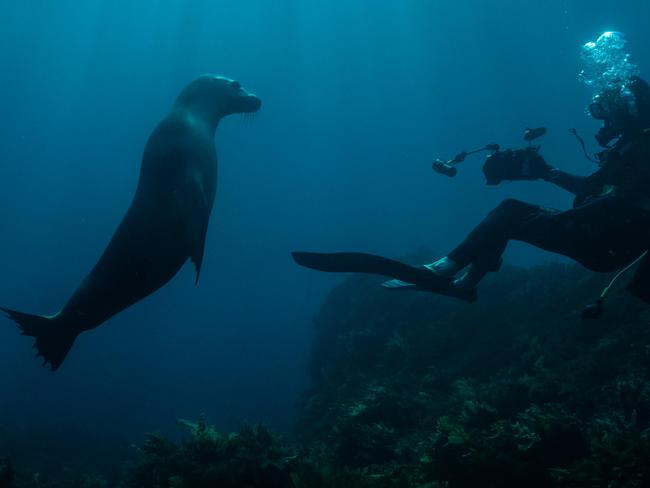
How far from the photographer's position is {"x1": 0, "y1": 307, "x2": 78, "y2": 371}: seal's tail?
454 cm

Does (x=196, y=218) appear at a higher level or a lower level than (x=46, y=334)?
higher

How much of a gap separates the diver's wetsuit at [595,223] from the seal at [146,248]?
2643mm

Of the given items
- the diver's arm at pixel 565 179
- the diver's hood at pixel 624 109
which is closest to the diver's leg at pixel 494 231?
the diver's arm at pixel 565 179

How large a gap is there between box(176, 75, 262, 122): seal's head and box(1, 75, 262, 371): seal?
3.49 ft

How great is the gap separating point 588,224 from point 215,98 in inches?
183

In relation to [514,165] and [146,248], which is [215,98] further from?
[514,165]

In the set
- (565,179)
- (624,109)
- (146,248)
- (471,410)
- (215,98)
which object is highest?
(215,98)

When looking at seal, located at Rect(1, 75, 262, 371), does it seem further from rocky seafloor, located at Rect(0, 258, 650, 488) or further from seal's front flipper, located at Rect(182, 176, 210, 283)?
rocky seafloor, located at Rect(0, 258, 650, 488)

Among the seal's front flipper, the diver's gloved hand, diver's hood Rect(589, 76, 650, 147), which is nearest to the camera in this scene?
diver's hood Rect(589, 76, 650, 147)

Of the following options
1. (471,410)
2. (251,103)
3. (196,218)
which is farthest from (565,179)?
(251,103)

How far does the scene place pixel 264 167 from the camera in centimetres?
9294

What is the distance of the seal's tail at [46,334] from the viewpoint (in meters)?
4.54

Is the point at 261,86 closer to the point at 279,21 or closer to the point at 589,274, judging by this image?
the point at 279,21

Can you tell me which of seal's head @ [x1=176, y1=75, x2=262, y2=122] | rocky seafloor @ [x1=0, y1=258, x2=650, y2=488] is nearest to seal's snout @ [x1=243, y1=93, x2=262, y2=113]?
seal's head @ [x1=176, y1=75, x2=262, y2=122]
